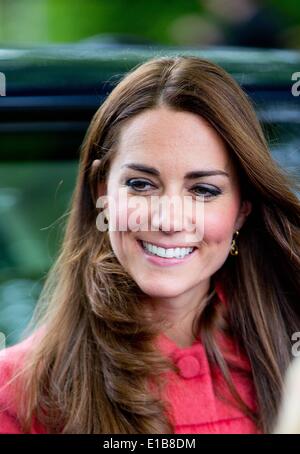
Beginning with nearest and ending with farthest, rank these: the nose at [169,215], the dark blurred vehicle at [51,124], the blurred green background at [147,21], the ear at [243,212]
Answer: the nose at [169,215] → the ear at [243,212] → the dark blurred vehicle at [51,124] → the blurred green background at [147,21]

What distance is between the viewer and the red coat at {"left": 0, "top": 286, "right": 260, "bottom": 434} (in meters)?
1.79

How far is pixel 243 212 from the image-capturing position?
1.88 metres

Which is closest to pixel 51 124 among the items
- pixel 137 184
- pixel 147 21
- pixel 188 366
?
pixel 137 184

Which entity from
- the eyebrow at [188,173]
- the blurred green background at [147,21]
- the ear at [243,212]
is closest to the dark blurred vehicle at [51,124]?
the ear at [243,212]

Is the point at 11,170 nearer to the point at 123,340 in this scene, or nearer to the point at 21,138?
the point at 21,138

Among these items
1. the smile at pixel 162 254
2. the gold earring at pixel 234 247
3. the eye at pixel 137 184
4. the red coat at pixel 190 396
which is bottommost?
the red coat at pixel 190 396

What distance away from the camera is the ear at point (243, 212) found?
1.87 m

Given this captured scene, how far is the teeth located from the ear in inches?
6.0

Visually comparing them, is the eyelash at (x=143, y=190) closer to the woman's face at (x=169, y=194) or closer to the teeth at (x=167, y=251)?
the woman's face at (x=169, y=194)

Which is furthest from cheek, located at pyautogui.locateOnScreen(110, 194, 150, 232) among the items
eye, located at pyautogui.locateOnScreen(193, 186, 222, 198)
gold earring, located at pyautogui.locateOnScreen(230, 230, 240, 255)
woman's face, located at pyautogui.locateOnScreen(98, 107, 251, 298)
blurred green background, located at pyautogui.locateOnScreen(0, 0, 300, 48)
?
blurred green background, located at pyautogui.locateOnScreen(0, 0, 300, 48)

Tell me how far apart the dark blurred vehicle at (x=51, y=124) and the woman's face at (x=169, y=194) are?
0.25 meters

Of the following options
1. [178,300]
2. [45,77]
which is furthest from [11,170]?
[178,300]

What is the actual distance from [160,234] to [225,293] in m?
0.28

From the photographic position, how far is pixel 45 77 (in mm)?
2035
